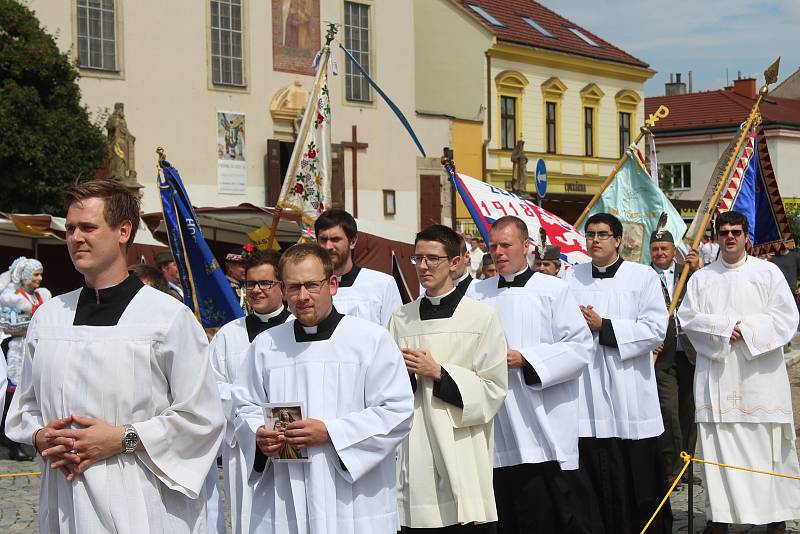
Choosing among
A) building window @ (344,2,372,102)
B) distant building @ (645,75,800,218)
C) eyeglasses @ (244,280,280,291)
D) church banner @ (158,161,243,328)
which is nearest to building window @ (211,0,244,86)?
building window @ (344,2,372,102)

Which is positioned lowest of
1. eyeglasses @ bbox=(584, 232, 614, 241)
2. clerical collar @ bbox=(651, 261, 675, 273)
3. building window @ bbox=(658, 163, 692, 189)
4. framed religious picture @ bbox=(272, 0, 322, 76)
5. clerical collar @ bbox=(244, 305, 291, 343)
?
clerical collar @ bbox=(244, 305, 291, 343)

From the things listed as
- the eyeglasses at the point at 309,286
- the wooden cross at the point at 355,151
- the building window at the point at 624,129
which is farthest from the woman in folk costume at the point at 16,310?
the building window at the point at 624,129

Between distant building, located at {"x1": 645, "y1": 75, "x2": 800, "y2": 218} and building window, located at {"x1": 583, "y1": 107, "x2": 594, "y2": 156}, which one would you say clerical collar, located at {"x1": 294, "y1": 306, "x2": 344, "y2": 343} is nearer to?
building window, located at {"x1": 583, "y1": 107, "x2": 594, "y2": 156}

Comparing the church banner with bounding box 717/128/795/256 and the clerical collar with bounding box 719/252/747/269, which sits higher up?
the church banner with bounding box 717/128/795/256

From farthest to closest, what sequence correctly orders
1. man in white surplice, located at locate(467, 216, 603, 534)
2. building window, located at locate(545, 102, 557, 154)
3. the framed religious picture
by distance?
1. building window, located at locate(545, 102, 557, 154)
2. the framed religious picture
3. man in white surplice, located at locate(467, 216, 603, 534)

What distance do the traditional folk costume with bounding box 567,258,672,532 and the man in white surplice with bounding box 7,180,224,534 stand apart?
4237 millimetres

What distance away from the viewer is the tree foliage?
2111cm

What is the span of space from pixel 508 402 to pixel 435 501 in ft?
4.22

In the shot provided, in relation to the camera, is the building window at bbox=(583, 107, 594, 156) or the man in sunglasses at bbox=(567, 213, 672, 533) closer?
the man in sunglasses at bbox=(567, 213, 672, 533)

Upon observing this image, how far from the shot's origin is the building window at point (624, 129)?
43469 millimetres

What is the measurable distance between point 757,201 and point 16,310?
23.7 feet

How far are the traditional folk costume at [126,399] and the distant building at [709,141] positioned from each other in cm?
4674

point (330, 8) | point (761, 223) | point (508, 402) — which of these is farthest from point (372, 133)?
point (508, 402)

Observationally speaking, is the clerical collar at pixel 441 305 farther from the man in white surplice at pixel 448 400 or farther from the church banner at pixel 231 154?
the church banner at pixel 231 154
